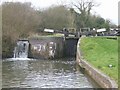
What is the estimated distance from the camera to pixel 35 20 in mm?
50969

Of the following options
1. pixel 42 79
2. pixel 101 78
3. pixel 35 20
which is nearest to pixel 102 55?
pixel 42 79

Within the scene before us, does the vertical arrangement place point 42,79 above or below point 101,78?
below

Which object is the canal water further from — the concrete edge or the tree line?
the tree line

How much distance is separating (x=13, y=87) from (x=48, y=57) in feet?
63.5

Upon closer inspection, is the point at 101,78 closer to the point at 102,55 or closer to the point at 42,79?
the point at 42,79

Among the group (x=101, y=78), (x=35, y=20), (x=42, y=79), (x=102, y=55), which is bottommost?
(x=42, y=79)

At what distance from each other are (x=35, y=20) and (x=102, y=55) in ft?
81.8

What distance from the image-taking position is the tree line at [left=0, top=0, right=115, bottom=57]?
39.1 meters

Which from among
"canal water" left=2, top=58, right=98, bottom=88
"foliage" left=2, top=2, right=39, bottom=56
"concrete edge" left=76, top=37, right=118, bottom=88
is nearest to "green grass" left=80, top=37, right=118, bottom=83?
"concrete edge" left=76, top=37, right=118, bottom=88

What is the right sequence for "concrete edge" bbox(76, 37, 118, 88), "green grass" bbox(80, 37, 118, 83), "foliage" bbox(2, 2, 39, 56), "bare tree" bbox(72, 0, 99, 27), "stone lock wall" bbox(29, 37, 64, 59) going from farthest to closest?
"bare tree" bbox(72, 0, 99, 27), "foliage" bbox(2, 2, 39, 56), "stone lock wall" bbox(29, 37, 64, 59), "green grass" bbox(80, 37, 118, 83), "concrete edge" bbox(76, 37, 118, 88)

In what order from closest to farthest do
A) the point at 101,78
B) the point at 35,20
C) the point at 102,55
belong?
the point at 101,78, the point at 102,55, the point at 35,20

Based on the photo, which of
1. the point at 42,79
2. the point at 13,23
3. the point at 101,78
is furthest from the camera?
the point at 13,23

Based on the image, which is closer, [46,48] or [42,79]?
[42,79]

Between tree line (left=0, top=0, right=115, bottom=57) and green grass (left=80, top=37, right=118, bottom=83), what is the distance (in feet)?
28.8
